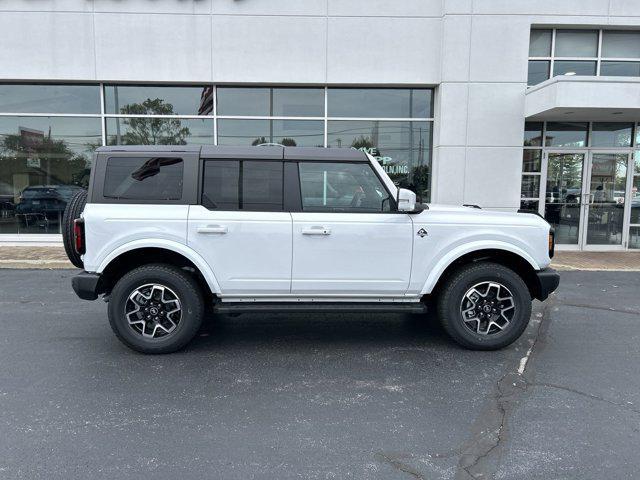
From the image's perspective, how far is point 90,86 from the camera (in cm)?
1102

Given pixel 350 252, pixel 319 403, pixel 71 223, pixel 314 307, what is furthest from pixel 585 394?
pixel 71 223

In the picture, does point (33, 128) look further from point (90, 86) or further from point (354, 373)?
point (354, 373)

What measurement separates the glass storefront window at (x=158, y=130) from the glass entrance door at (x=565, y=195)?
26.6 feet

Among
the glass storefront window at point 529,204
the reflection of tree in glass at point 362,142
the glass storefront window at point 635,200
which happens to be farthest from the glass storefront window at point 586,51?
the reflection of tree in glass at point 362,142

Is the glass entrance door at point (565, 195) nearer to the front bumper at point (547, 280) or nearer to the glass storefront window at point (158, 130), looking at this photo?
the front bumper at point (547, 280)

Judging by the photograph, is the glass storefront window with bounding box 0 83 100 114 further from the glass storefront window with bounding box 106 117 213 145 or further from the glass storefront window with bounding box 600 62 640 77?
the glass storefront window with bounding box 600 62 640 77

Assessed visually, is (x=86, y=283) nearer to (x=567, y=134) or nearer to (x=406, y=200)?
(x=406, y=200)

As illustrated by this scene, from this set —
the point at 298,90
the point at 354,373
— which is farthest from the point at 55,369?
the point at 298,90

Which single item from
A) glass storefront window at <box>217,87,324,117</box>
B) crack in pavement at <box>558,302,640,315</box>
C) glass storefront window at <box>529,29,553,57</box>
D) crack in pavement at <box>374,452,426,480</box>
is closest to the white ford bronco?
crack in pavement at <box>374,452,426,480</box>

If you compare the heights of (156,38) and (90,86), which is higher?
(156,38)

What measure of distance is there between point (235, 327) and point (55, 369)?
6.06ft

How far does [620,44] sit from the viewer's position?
35.0 ft

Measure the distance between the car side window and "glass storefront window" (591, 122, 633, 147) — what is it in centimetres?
879

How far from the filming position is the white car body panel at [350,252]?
4.39 m
